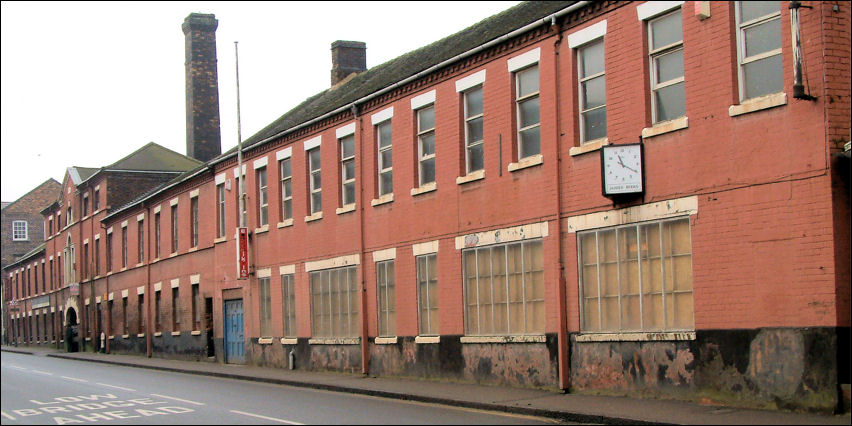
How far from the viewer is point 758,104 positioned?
47.9 ft

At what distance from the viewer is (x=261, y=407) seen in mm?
17578

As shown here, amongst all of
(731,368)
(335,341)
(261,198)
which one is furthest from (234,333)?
(731,368)

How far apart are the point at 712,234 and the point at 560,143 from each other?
419cm

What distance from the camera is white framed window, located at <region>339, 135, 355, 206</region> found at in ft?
87.9

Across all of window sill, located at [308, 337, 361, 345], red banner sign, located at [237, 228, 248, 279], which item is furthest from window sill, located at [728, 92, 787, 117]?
red banner sign, located at [237, 228, 248, 279]

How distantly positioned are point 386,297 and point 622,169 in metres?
9.66

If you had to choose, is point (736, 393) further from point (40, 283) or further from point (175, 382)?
point (40, 283)

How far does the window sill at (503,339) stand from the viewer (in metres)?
19.3

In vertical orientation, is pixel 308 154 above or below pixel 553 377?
above

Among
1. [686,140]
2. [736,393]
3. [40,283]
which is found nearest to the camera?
[736,393]

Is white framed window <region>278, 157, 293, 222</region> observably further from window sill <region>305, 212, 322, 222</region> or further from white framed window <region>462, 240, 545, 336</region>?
white framed window <region>462, 240, 545, 336</region>

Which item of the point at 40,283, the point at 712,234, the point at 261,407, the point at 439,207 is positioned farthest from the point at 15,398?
the point at 40,283

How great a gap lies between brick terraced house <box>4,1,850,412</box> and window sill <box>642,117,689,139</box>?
0.14 ft

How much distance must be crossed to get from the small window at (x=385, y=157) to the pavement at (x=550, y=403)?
4.82 m
